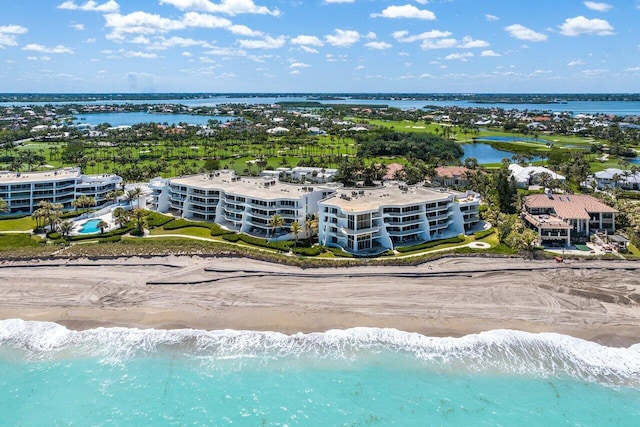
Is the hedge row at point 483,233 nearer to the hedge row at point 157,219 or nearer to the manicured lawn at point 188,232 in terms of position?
the manicured lawn at point 188,232

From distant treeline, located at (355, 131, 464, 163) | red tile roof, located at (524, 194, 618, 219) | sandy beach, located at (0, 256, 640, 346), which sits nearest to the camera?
sandy beach, located at (0, 256, 640, 346)

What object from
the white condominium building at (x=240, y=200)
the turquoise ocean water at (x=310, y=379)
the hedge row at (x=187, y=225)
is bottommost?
the turquoise ocean water at (x=310, y=379)

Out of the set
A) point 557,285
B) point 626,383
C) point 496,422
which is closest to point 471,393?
point 496,422

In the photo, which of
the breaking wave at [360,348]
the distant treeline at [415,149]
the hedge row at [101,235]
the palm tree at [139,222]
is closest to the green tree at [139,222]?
Answer: the palm tree at [139,222]

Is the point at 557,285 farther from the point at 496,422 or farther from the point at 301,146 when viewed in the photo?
the point at 301,146

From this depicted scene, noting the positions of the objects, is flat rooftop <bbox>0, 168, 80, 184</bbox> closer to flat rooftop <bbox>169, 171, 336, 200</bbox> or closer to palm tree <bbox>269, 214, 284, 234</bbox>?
flat rooftop <bbox>169, 171, 336, 200</bbox>

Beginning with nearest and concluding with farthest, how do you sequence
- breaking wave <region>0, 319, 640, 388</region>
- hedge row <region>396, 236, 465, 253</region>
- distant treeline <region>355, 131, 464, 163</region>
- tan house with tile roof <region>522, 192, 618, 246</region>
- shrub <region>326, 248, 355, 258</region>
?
breaking wave <region>0, 319, 640, 388</region> < shrub <region>326, 248, 355, 258</region> < hedge row <region>396, 236, 465, 253</region> < tan house with tile roof <region>522, 192, 618, 246</region> < distant treeline <region>355, 131, 464, 163</region>

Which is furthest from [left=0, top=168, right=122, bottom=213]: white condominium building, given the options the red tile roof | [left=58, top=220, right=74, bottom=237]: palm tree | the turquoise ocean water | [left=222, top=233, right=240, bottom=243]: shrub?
the red tile roof

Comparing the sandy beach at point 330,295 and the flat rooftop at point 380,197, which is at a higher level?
the flat rooftop at point 380,197
